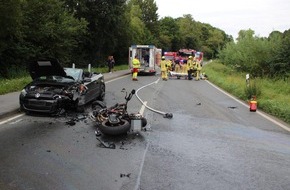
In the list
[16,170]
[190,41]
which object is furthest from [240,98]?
[190,41]

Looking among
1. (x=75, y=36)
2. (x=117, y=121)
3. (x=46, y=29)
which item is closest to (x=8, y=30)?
(x=46, y=29)

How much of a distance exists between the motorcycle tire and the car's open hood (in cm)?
414

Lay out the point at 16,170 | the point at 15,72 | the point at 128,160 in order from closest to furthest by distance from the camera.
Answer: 1. the point at 16,170
2. the point at 128,160
3. the point at 15,72

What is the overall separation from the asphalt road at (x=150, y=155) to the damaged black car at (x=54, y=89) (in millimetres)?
364

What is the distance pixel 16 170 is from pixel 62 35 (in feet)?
78.3

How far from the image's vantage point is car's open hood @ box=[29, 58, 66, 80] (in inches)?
491

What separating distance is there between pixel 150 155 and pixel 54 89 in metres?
5.28

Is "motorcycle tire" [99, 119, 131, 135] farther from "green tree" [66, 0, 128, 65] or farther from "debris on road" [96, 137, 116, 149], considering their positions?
"green tree" [66, 0, 128, 65]

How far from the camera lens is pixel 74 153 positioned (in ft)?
24.8

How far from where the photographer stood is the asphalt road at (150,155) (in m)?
5.96

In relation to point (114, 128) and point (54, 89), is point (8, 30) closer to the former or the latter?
point (54, 89)

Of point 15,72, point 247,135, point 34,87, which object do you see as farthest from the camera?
point 15,72

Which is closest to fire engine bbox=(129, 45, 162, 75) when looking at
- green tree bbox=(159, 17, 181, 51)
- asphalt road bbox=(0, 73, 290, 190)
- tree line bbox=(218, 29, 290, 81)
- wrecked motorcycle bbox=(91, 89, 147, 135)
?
tree line bbox=(218, 29, 290, 81)

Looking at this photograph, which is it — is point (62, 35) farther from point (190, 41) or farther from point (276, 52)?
point (190, 41)
